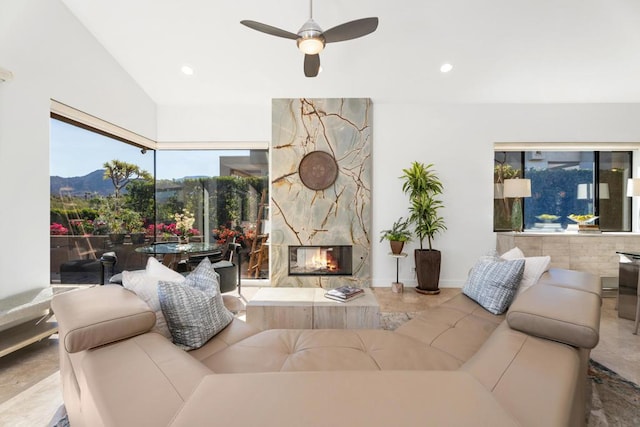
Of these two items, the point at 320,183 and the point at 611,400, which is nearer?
the point at 611,400

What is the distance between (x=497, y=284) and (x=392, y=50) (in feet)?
9.21

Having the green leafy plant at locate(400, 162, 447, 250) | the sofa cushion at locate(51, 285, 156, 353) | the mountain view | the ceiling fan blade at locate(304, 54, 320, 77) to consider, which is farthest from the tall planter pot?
the mountain view

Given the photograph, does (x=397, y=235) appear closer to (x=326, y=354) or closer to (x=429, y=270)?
(x=429, y=270)

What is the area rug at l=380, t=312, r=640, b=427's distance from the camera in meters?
1.52

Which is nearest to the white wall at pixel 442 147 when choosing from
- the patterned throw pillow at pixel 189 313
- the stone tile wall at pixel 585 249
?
the stone tile wall at pixel 585 249

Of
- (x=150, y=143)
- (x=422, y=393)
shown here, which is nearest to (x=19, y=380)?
(x=422, y=393)

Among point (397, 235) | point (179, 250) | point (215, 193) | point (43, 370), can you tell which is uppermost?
point (215, 193)

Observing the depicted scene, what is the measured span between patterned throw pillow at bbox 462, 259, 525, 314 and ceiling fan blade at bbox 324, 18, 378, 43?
2.06 meters

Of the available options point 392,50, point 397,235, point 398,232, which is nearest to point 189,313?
point 397,235

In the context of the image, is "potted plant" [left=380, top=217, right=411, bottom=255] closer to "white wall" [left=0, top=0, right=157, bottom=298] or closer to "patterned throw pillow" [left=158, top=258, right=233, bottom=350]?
"patterned throw pillow" [left=158, top=258, right=233, bottom=350]

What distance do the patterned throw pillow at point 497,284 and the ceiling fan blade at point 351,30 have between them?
6.77ft

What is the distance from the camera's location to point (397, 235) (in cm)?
395

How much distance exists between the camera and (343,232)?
4.07 metres

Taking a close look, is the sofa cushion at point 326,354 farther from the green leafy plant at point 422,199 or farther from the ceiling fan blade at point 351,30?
the green leafy plant at point 422,199
